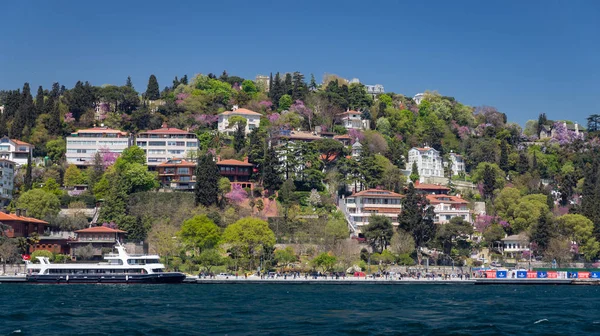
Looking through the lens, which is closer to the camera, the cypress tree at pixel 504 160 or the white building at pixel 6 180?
the white building at pixel 6 180

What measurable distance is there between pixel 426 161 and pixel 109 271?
209ft

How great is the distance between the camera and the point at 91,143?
422 feet

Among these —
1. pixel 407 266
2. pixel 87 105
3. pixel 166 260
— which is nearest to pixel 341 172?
pixel 407 266

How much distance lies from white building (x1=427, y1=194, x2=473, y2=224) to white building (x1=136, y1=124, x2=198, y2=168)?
3694 centimetres

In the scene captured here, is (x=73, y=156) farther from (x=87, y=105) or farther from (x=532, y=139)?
(x=532, y=139)

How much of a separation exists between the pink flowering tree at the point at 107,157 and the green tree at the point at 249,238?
3331 cm

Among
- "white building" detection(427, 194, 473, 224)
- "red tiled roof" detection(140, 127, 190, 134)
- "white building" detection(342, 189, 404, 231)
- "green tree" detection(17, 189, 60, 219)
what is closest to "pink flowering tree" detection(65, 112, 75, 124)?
"red tiled roof" detection(140, 127, 190, 134)

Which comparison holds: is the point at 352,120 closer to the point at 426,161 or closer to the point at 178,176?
the point at 426,161

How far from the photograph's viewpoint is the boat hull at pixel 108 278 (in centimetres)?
9088

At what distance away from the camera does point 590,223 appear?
109375 mm

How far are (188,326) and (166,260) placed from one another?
44.3 metres

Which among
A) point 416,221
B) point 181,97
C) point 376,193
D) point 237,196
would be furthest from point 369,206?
point 181,97

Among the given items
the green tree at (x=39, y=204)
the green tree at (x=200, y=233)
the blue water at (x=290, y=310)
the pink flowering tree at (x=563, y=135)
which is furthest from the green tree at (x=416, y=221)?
the pink flowering tree at (x=563, y=135)

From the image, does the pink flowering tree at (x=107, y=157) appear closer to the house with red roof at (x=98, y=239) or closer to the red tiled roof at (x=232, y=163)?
the red tiled roof at (x=232, y=163)
